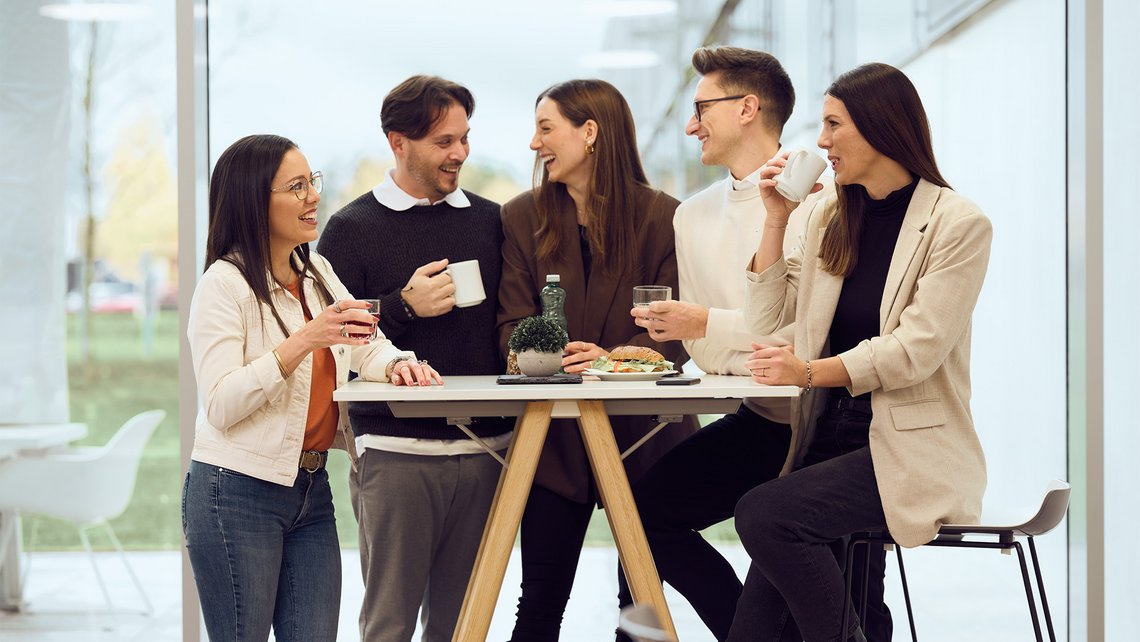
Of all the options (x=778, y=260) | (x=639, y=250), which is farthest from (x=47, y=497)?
(x=778, y=260)

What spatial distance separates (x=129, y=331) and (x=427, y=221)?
49.1 inches

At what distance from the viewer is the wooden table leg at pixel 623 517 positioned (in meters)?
2.44

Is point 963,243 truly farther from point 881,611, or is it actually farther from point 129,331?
point 129,331

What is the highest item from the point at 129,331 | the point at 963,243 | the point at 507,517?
the point at 963,243

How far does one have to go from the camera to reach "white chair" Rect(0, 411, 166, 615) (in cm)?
351

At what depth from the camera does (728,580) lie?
2863 millimetres

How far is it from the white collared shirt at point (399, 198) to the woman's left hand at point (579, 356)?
1.88 ft

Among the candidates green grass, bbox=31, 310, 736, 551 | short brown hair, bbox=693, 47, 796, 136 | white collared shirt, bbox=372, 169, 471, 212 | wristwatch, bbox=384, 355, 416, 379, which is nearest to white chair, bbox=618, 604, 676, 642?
wristwatch, bbox=384, 355, 416, 379

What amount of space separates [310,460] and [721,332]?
3.43ft

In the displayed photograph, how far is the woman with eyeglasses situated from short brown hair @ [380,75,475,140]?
1.60 feet

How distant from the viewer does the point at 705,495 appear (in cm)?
281

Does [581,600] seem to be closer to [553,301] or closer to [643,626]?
[553,301]

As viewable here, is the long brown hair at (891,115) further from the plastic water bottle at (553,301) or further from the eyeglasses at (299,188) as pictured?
the eyeglasses at (299,188)

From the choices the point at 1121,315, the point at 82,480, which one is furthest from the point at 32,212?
the point at 1121,315
